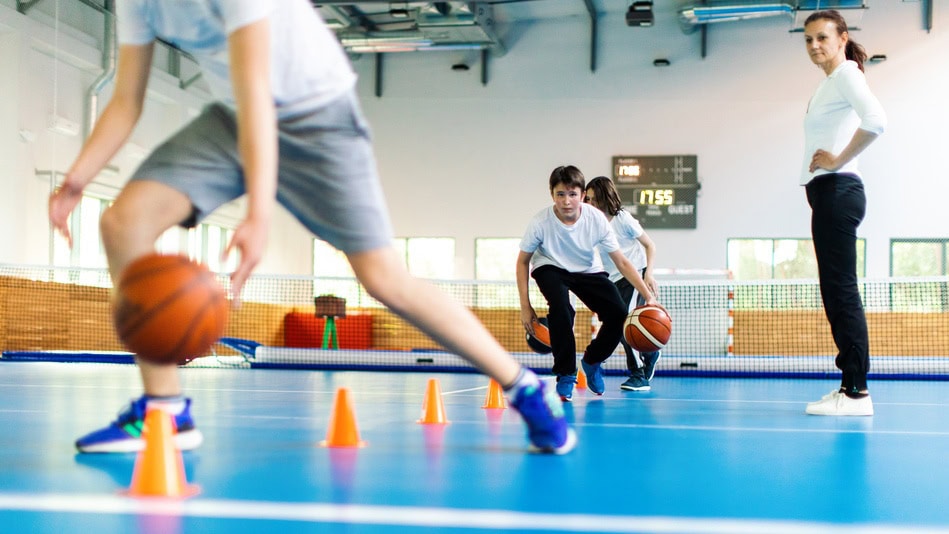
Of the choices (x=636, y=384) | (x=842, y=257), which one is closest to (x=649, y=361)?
(x=636, y=384)

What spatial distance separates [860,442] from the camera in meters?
3.83

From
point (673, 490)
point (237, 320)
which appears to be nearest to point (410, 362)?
point (237, 320)

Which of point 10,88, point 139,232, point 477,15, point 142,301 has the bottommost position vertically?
point 142,301

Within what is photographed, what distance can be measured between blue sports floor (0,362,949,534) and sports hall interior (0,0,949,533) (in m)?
0.02

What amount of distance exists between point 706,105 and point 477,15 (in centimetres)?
535

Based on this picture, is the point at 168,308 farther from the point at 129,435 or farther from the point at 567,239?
the point at 567,239

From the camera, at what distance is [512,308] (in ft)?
61.6

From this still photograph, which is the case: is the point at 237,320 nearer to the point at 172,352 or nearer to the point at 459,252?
the point at 459,252

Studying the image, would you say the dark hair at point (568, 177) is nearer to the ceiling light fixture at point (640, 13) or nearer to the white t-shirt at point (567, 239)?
the white t-shirt at point (567, 239)

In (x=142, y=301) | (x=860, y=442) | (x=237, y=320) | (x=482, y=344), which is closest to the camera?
(x=142, y=301)

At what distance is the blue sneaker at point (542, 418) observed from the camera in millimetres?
3201

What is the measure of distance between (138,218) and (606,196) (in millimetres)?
4763

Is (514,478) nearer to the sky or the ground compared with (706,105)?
nearer to the ground

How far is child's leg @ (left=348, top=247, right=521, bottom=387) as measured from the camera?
300 centimetres
